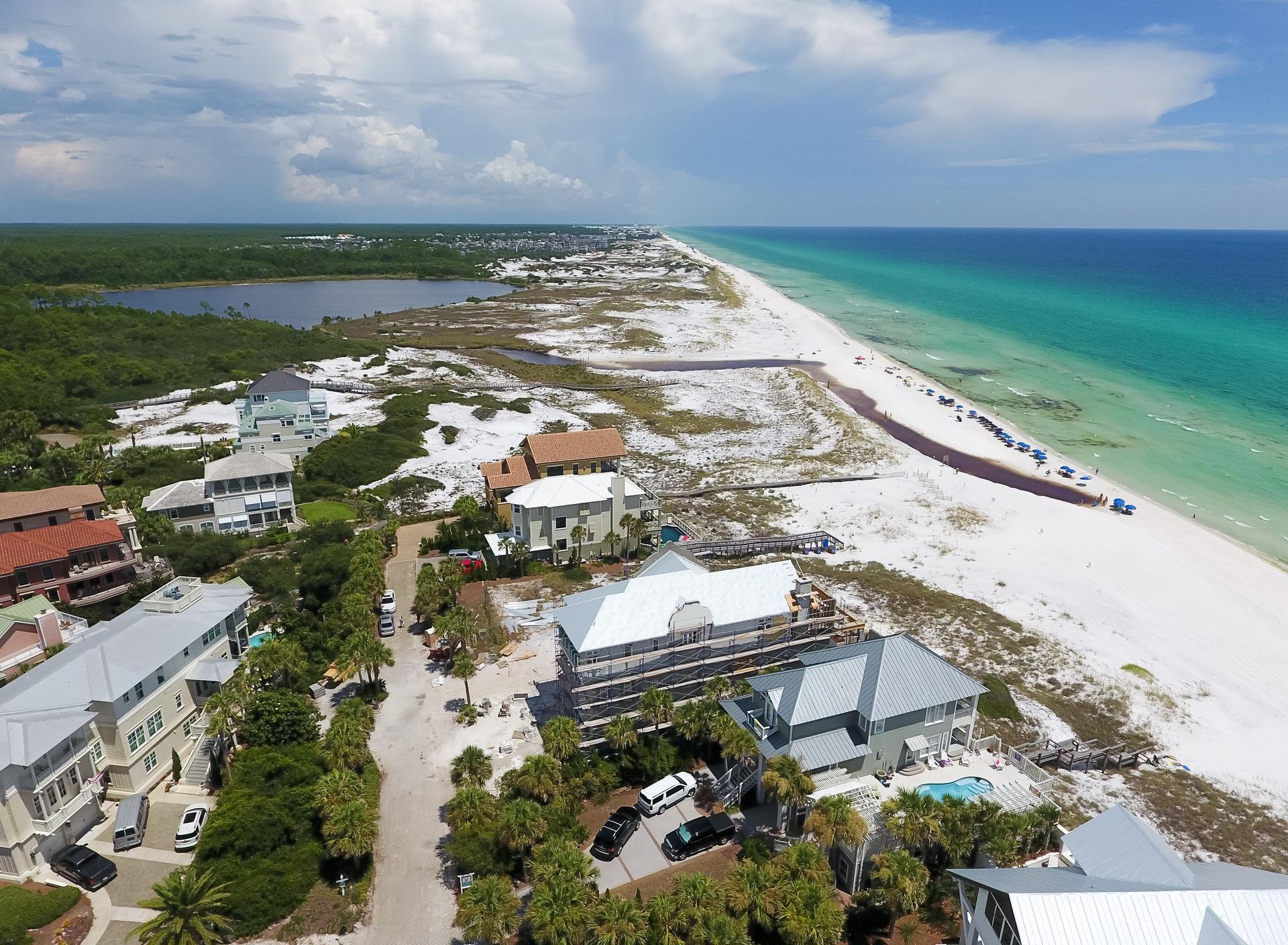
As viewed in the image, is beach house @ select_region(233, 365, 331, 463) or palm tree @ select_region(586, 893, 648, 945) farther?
beach house @ select_region(233, 365, 331, 463)

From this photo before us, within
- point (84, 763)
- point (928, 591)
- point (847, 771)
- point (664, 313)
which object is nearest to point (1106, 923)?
point (847, 771)

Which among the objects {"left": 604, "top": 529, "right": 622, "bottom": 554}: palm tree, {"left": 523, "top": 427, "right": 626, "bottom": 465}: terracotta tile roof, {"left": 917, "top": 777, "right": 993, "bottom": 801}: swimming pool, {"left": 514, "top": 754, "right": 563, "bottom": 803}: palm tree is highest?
{"left": 523, "top": 427, "right": 626, "bottom": 465}: terracotta tile roof

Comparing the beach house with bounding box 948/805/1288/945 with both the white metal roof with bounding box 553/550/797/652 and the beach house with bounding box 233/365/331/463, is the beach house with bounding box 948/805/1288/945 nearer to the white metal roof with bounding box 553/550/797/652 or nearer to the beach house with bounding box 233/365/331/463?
the white metal roof with bounding box 553/550/797/652

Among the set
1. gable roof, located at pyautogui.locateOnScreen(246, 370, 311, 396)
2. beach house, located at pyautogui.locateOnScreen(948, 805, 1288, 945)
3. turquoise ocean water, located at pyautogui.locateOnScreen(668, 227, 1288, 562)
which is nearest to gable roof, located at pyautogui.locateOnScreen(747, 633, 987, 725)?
beach house, located at pyautogui.locateOnScreen(948, 805, 1288, 945)

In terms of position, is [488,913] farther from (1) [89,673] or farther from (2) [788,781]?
(1) [89,673]

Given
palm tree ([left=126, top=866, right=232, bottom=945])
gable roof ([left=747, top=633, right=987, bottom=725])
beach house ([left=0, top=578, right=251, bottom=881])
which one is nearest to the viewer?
palm tree ([left=126, top=866, right=232, bottom=945])

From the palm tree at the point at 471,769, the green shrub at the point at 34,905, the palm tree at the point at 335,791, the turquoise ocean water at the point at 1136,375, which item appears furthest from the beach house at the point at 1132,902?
the turquoise ocean water at the point at 1136,375

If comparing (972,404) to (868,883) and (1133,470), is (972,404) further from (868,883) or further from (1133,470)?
(868,883)

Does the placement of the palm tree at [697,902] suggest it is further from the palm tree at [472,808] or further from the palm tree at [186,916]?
the palm tree at [186,916]
